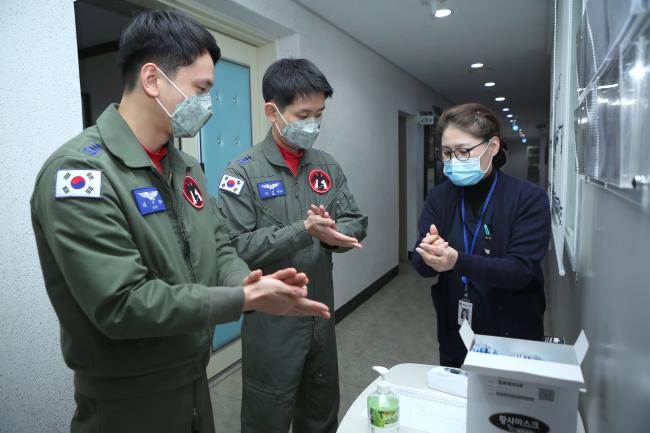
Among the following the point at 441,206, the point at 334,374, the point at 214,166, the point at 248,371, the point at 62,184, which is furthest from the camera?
the point at 214,166

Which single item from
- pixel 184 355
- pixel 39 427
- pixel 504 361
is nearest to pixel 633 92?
pixel 504 361

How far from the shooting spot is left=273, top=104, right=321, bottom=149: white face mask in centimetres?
168

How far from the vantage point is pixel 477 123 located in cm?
143

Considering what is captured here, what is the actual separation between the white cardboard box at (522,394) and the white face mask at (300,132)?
113 centimetres

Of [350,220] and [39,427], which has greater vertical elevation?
[350,220]

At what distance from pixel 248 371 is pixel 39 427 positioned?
0.88 meters

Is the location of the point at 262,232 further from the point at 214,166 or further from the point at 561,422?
the point at 214,166

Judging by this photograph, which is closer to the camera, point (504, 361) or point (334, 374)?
point (504, 361)

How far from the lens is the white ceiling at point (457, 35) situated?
3.46 meters

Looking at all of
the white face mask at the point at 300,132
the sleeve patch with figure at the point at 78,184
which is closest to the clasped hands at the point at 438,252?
the white face mask at the point at 300,132

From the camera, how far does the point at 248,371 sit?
5.30 ft

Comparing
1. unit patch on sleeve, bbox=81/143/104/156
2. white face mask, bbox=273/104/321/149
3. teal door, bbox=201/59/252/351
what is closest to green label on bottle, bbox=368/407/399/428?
unit patch on sleeve, bbox=81/143/104/156

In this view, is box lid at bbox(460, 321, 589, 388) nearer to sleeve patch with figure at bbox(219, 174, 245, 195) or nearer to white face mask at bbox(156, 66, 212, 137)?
white face mask at bbox(156, 66, 212, 137)

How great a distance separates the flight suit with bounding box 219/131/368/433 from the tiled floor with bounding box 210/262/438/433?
0.86m
